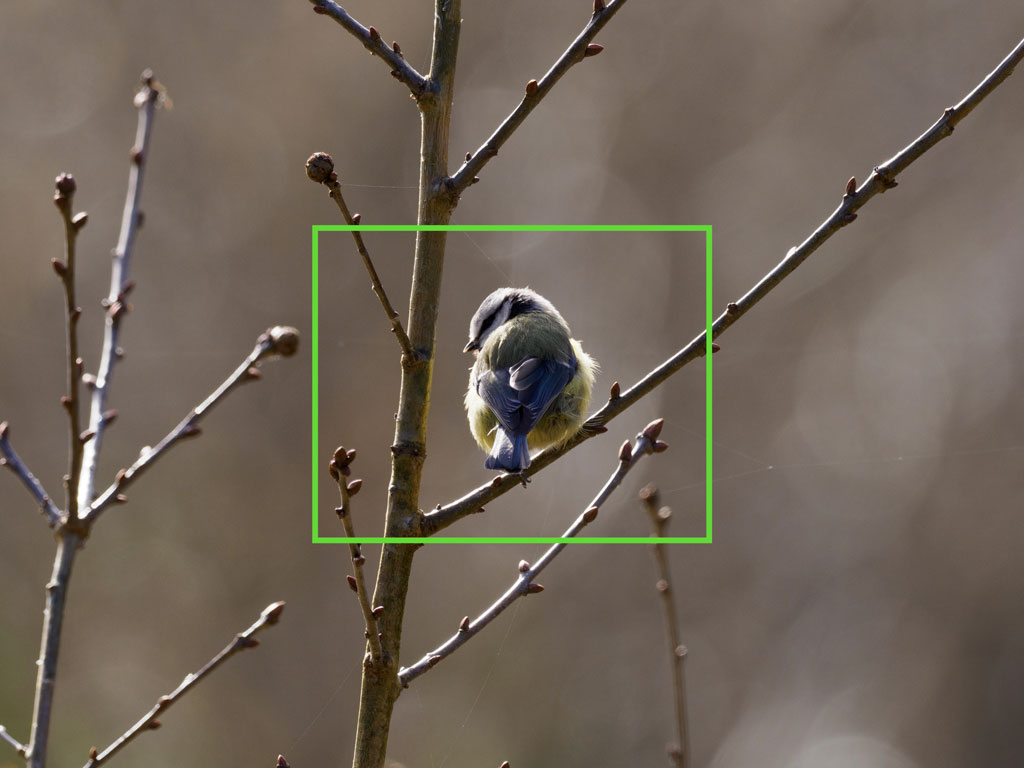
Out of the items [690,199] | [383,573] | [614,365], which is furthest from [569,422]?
[690,199]

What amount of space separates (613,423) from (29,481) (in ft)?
20.1

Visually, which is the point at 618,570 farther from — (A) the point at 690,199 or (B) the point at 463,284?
(A) the point at 690,199

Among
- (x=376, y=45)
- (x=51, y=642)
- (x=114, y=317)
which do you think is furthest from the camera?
(x=376, y=45)

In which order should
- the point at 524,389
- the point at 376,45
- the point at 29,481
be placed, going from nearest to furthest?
the point at 29,481, the point at 376,45, the point at 524,389

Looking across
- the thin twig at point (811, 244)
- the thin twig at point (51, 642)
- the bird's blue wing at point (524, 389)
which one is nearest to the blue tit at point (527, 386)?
the bird's blue wing at point (524, 389)

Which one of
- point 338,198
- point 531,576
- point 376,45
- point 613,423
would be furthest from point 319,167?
point 613,423

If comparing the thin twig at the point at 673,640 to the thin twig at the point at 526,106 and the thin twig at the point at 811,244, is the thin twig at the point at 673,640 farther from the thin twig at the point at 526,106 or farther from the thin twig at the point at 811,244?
the thin twig at the point at 526,106

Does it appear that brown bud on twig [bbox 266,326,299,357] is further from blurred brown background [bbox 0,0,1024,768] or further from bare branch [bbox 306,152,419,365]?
blurred brown background [bbox 0,0,1024,768]

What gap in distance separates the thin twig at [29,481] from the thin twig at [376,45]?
1.05 metres

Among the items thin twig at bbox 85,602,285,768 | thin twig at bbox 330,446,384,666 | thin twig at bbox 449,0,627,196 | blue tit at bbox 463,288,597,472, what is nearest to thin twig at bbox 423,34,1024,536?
thin twig at bbox 330,446,384,666

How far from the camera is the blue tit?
Answer: 335 cm

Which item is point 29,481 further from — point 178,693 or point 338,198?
point 338,198

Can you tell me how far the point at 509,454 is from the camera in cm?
302

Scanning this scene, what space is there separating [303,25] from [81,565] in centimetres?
482
